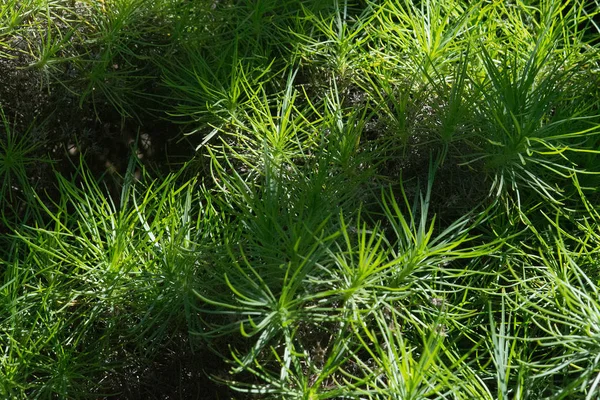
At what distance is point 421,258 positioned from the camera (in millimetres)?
1084

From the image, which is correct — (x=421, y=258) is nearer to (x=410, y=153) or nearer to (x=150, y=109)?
(x=410, y=153)

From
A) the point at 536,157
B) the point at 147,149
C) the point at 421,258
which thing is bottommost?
the point at 147,149

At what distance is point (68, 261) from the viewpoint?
1218 mm

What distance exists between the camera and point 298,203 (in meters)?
1.18

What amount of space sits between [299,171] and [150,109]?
1.19 ft

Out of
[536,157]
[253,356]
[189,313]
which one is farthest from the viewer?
[536,157]

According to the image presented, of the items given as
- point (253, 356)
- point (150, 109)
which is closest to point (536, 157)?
point (253, 356)

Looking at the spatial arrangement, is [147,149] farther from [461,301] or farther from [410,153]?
[461,301]

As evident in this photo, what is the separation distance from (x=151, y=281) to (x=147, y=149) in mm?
384

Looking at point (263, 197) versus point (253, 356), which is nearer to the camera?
point (253, 356)

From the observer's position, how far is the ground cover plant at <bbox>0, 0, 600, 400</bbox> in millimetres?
1082

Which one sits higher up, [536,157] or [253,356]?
[536,157]

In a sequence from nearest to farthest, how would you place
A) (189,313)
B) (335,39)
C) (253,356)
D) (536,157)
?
(253,356), (189,313), (536,157), (335,39)

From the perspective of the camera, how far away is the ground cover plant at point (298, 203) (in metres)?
1.08
